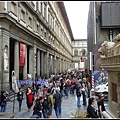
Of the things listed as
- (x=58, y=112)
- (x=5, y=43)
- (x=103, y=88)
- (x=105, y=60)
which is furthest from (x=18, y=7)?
(x=105, y=60)

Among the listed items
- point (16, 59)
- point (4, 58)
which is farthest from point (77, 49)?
point (4, 58)

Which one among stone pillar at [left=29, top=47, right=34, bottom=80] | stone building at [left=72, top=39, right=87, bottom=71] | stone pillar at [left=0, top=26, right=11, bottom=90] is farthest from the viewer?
stone building at [left=72, top=39, right=87, bottom=71]

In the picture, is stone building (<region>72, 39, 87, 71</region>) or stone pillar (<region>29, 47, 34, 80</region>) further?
stone building (<region>72, 39, 87, 71</region>)

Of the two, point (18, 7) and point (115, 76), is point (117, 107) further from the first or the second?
point (18, 7)

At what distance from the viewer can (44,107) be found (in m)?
9.79

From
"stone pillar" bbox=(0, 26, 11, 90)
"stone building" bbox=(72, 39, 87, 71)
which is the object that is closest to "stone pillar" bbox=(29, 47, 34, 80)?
"stone pillar" bbox=(0, 26, 11, 90)

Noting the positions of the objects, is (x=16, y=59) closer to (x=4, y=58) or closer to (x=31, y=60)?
(x=4, y=58)

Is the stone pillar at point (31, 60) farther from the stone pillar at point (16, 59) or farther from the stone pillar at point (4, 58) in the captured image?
the stone pillar at point (4, 58)

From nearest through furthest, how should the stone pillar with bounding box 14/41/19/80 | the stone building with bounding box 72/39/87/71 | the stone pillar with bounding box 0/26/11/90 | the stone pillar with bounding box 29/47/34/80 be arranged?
1. the stone pillar with bounding box 0/26/11/90
2. the stone pillar with bounding box 14/41/19/80
3. the stone pillar with bounding box 29/47/34/80
4. the stone building with bounding box 72/39/87/71

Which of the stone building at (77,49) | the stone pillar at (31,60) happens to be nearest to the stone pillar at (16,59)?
the stone pillar at (31,60)

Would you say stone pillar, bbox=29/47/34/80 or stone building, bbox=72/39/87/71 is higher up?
stone building, bbox=72/39/87/71

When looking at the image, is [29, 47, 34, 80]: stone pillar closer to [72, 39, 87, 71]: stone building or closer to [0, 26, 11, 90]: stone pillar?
[0, 26, 11, 90]: stone pillar

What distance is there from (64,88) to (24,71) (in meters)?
6.38

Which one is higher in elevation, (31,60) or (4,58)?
(31,60)
